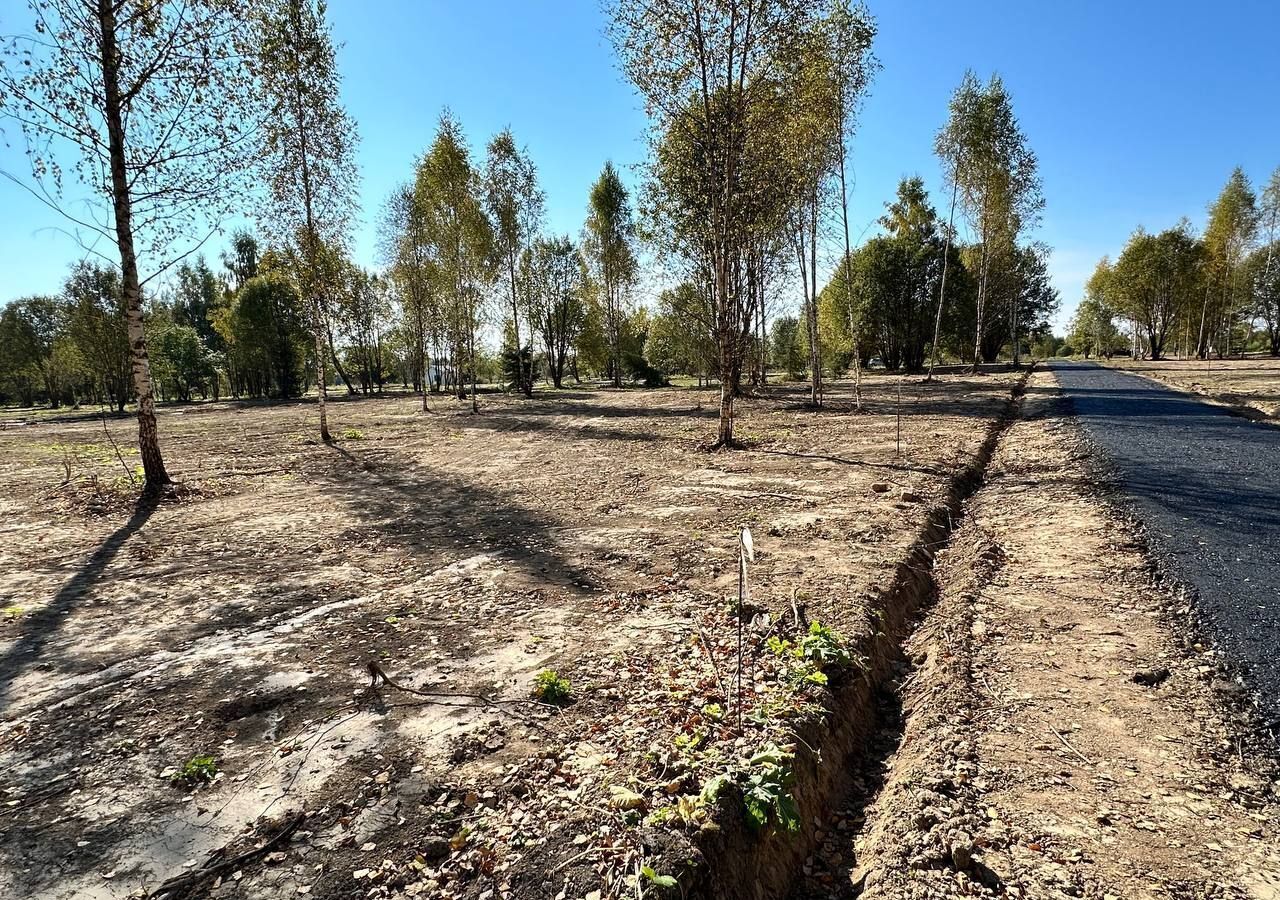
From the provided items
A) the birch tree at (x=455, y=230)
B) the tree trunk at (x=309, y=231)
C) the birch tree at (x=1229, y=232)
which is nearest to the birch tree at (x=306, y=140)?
the tree trunk at (x=309, y=231)

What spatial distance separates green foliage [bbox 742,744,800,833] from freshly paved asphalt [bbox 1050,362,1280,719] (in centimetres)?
307

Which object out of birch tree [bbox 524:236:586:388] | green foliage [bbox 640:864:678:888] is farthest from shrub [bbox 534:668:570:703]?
birch tree [bbox 524:236:586:388]

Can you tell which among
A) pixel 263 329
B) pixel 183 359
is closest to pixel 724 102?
pixel 263 329

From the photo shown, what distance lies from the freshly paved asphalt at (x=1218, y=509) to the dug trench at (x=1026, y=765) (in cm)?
26

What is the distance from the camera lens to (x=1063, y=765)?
10.9ft

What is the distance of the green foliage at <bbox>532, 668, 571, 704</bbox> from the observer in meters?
3.94

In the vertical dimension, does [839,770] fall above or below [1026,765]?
below

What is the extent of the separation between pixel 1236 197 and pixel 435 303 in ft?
191

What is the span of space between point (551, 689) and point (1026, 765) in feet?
9.81

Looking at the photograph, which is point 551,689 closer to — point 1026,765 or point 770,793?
point 770,793

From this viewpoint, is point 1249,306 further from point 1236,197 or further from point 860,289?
point 860,289

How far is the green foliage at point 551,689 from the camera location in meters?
3.94

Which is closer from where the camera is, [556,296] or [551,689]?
[551,689]

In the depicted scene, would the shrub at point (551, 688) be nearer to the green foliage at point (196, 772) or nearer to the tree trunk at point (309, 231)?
the green foliage at point (196, 772)
